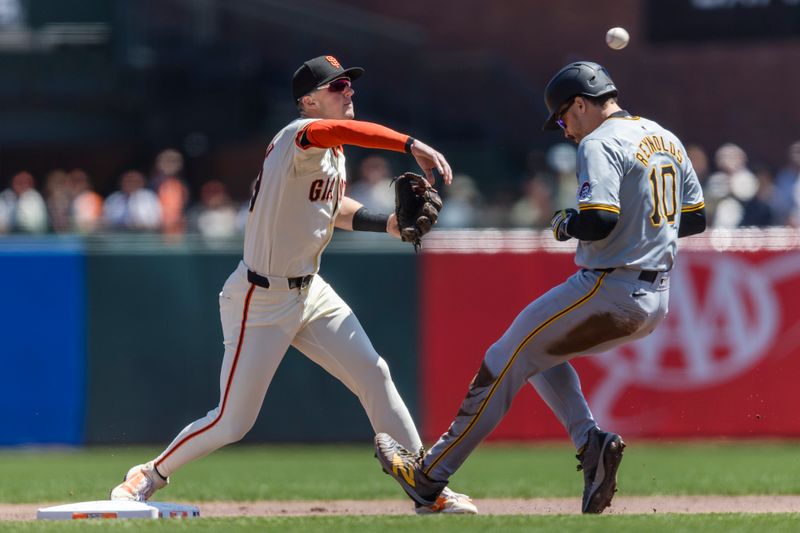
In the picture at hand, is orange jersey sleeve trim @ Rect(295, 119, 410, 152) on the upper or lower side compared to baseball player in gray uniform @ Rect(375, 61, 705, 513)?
upper

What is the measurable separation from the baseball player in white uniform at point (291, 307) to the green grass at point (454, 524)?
58 cm

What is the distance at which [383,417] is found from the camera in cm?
684

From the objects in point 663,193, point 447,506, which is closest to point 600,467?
point 447,506

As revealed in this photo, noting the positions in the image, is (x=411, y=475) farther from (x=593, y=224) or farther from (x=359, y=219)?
(x=593, y=224)

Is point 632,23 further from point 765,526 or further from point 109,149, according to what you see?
point 765,526

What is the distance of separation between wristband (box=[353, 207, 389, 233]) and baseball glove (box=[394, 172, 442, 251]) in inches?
13.3

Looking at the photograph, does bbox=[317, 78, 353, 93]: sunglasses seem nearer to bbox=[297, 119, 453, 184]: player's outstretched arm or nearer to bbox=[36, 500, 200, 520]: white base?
bbox=[297, 119, 453, 184]: player's outstretched arm

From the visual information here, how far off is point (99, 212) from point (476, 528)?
9231 millimetres

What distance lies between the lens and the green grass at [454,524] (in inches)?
228

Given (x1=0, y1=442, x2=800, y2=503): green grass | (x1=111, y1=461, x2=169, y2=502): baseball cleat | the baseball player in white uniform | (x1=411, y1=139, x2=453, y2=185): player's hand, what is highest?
(x1=411, y1=139, x2=453, y2=185): player's hand

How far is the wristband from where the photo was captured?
710 cm

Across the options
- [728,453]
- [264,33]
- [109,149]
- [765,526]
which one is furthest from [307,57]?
[765,526]

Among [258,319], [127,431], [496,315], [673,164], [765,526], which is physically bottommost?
[127,431]

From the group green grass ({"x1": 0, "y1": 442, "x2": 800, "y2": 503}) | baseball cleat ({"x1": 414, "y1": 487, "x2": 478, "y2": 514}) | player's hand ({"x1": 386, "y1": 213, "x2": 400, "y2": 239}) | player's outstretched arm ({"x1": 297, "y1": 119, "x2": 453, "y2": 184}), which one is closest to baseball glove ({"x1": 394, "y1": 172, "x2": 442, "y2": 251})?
player's hand ({"x1": 386, "y1": 213, "x2": 400, "y2": 239})
